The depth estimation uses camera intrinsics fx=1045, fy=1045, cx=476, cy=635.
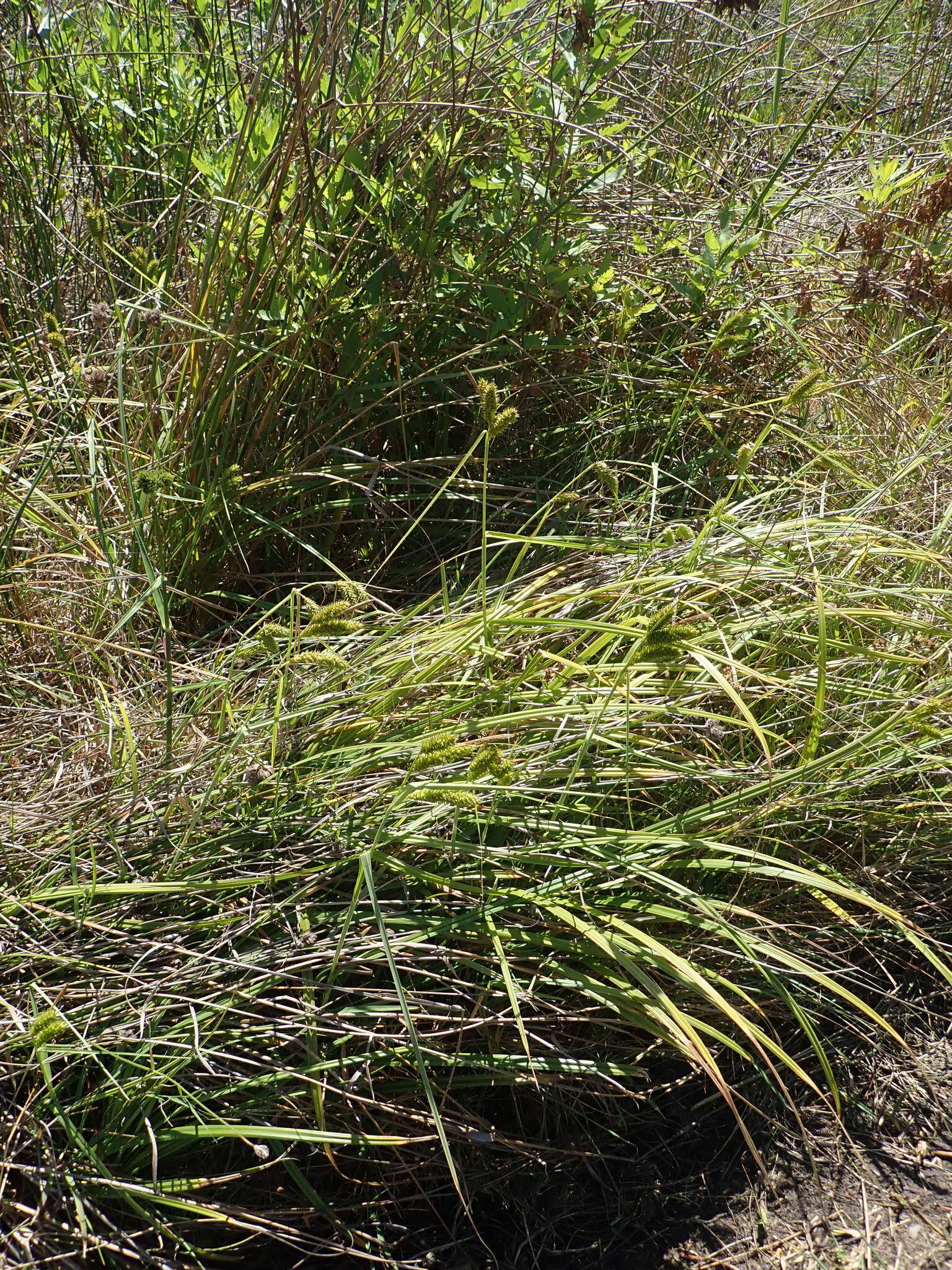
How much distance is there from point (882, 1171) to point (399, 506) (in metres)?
1.39

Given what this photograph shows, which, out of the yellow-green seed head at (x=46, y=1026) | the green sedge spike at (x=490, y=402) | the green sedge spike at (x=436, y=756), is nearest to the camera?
the yellow-green seed head at (x=46, y=1026)

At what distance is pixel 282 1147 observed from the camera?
1.29 meters

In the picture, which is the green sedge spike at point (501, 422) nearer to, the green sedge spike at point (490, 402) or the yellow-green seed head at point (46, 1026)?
the green sedge spike at point (490, 402)

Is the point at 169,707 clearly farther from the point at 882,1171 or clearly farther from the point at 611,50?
the point at 611,50

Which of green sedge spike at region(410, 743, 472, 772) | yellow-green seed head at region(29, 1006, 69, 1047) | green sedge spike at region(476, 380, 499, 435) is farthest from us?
green sedge spike at region(476, 380, 499, 435)

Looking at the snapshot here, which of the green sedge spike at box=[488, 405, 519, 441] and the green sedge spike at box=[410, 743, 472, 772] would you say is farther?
the green sedge spike at box=[488, 405, 519, 441]

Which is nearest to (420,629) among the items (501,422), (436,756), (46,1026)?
(501,422)

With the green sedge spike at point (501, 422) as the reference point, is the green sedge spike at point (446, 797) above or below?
below

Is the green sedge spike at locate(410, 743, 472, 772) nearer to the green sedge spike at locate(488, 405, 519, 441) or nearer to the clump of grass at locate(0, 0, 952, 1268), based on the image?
the clump of grass at locate(0, 0, 952, 1268)

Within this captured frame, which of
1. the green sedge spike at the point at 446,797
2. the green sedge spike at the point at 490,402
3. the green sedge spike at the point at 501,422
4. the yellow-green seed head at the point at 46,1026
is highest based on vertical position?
the green sedge spike at the point at 490,402

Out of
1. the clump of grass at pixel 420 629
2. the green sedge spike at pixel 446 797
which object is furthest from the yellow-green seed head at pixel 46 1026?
the green sedge spike at pixel 446 797

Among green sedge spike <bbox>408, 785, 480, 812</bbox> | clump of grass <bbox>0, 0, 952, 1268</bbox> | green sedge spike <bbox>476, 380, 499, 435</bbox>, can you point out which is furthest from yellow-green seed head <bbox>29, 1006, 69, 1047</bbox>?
green sedge spike <bbox>476, 380, 499, 435</bbox>

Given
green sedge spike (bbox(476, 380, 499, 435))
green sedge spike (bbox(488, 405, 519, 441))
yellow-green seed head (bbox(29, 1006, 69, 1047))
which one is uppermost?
green sedge spike (bbox(476, 380, 499, 435))

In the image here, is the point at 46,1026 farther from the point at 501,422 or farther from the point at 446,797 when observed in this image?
the point at 501,422
